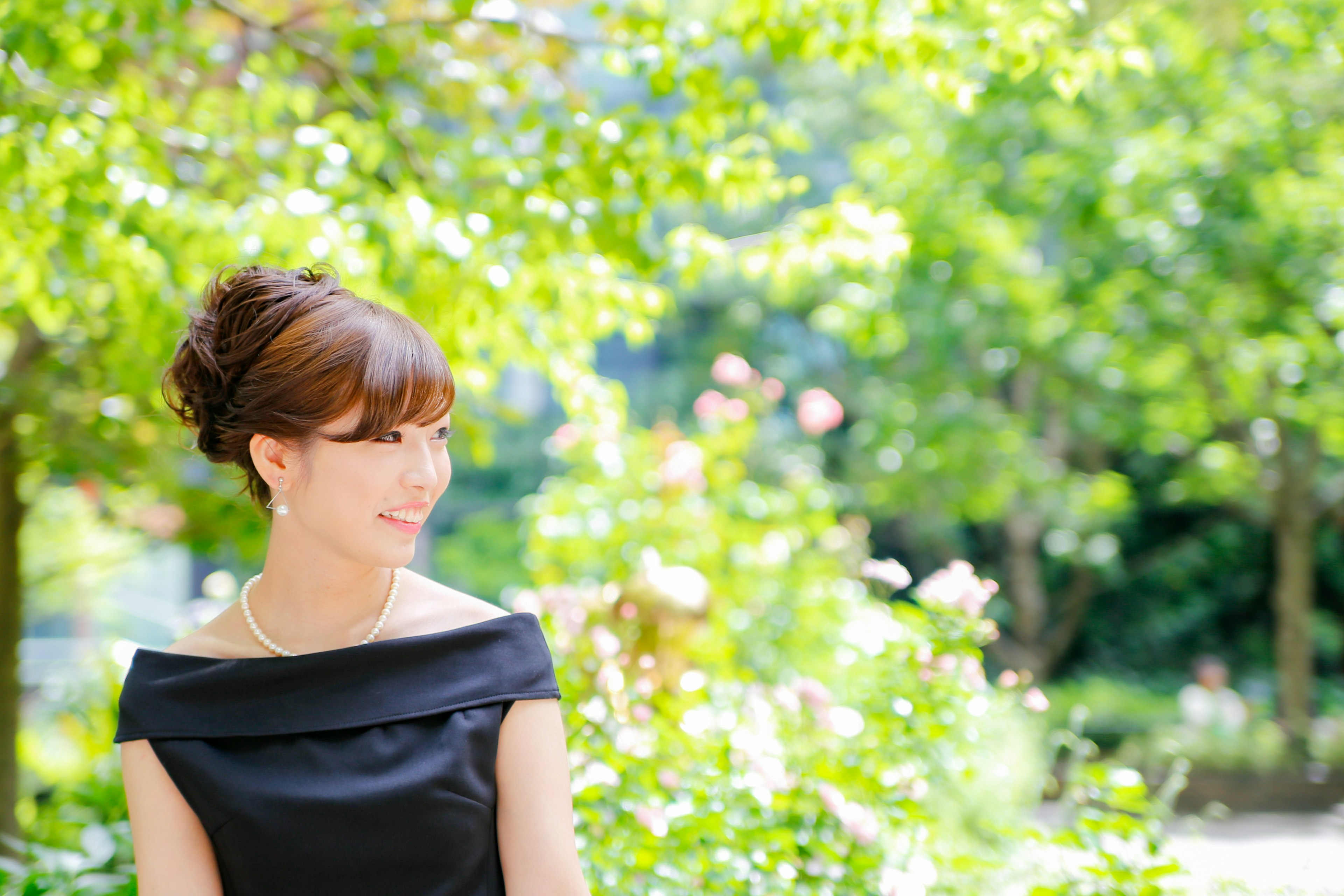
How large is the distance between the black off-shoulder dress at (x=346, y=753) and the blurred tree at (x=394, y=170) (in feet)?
4.25

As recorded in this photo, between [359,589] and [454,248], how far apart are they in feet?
4.10

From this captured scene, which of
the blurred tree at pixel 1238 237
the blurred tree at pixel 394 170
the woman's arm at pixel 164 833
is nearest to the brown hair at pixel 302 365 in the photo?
the woman's arm at pixel 164 833

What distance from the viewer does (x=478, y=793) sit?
5.05 ft

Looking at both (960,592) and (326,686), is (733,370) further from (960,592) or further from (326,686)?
(326,686)

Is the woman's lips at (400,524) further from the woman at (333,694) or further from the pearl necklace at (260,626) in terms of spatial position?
the pearl necklace at (260,626)

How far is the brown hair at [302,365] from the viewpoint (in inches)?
57.2

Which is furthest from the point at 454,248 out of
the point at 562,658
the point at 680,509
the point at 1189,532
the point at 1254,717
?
the point at 1189,532

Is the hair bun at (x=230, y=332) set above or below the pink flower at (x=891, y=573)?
above

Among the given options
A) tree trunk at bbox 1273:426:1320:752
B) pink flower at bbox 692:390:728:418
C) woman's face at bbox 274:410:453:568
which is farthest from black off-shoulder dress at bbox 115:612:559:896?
tree trunk at bbox 1273:426:1320:752

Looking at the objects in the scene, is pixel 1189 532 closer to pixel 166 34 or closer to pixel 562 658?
pixel 562 658

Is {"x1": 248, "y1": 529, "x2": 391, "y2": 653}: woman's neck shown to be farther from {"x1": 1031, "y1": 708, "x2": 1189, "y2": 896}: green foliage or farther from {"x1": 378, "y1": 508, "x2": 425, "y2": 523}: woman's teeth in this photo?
{"x1": 1031, "y1": 708, "x2": 1189, "y2": 896}: green foliage

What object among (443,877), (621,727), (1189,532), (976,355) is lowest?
(1189,532)

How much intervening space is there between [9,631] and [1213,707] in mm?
8745

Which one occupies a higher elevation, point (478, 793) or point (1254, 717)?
point (478, 793)
